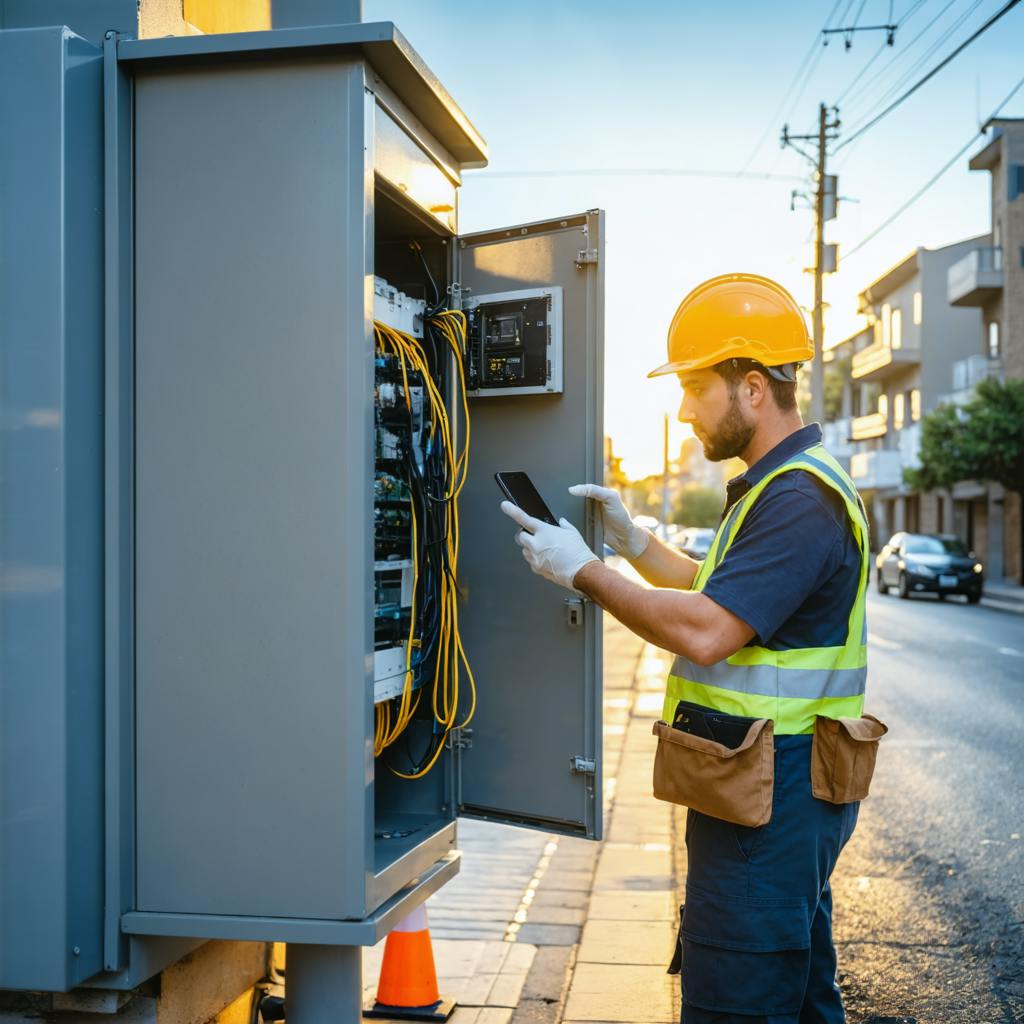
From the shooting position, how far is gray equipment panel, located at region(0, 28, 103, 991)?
295cm

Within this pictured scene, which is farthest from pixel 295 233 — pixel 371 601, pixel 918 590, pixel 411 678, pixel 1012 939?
pixel 918 590

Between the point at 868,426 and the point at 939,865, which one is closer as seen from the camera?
the point at 939,865

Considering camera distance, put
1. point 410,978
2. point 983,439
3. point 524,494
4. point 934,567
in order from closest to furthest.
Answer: point 524,494 → point 410,978 → point 934,567 → point 983,439

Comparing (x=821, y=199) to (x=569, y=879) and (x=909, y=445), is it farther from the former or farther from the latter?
(x=569, y=879)

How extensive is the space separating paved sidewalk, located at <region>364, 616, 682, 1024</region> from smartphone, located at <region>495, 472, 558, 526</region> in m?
1.83

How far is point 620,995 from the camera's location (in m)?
4.46

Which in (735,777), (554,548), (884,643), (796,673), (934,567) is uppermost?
(554,548)

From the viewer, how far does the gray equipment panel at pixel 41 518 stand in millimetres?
2945

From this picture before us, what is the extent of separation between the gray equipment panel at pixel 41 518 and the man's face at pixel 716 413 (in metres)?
1.51

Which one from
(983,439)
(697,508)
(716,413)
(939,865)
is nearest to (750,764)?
(716,413)

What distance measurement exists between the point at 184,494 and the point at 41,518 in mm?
346

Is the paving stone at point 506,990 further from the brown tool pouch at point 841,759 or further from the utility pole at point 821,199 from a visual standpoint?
the utility pole at point 821,199

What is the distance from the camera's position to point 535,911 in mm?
5547

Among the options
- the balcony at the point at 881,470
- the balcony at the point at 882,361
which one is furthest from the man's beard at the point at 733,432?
the balcony at the point at 881,470
